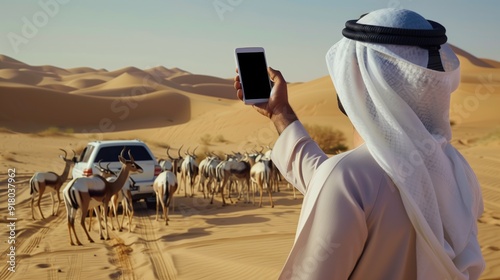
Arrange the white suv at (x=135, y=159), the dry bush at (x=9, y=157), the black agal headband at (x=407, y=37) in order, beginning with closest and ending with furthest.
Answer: the black agal headband at (x=407, y=37) → the white suv at (x=135, y=159) → the dry bush at (x=9, y=157)

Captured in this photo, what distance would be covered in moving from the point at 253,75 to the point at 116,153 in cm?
1266

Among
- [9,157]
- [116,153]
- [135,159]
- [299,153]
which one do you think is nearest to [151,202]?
[135,159]

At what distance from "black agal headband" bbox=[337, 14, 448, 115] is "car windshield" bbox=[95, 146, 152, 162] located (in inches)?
517

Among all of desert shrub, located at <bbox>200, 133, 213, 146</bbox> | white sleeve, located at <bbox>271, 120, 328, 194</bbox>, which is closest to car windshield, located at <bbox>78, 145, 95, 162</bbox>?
white sleeve, located at <bbox>271, 120, 328, 194</bbox>

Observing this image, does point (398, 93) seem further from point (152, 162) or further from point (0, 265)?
point (152, 162)

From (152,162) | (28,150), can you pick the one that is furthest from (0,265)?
(28,150)

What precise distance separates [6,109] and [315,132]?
3985 centimetres

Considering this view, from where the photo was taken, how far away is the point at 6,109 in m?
61.3

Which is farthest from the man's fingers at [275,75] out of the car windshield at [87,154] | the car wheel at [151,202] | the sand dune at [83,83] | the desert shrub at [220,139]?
the sand dune at [83,83]

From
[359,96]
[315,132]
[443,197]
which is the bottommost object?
[315,132]

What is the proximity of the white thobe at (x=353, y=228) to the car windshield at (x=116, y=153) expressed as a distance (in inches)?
520

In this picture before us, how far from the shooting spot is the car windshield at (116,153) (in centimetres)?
1453

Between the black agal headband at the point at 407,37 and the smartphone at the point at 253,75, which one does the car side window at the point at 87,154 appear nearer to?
the smartphone at the point at 253,75

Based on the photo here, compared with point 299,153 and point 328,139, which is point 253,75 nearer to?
point 299,153
